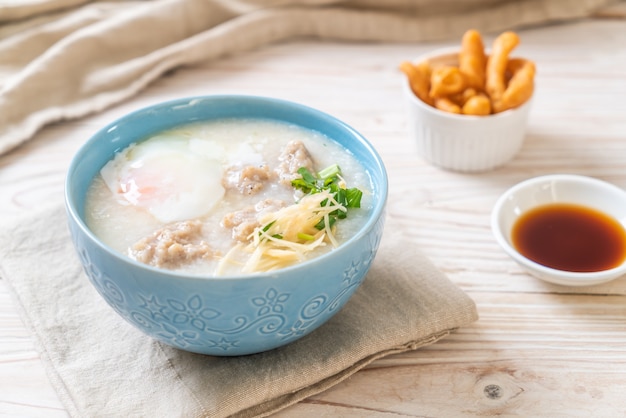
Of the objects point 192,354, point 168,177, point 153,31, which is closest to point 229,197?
point 168,177

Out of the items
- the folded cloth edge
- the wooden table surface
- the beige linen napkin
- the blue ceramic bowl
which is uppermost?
the blue ceramic bowl

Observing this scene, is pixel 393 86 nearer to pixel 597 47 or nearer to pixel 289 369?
pixel 597 47

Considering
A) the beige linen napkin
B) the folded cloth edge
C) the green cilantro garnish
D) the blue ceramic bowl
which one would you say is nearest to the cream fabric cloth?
the beige linen napkin

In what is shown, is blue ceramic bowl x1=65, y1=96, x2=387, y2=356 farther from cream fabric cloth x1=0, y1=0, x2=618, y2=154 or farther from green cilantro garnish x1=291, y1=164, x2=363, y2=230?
cream fabric cloth x1=0, y1=0, x2=618, y2=154

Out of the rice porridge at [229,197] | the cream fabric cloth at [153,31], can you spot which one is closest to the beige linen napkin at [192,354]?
the rice porridge at [229,197]

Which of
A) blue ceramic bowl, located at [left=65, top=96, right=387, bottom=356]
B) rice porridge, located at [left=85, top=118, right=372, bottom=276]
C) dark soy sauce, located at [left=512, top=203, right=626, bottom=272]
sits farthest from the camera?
dark soy sauce, located at [left=512, top=203, right=626, bottom=272]

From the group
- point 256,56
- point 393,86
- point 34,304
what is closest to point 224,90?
point 256,56

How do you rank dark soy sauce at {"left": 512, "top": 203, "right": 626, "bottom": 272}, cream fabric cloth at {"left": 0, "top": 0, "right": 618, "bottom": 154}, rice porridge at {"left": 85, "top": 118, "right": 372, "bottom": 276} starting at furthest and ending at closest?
cream fabric cloth at {"left": 0, "top": 0, "right": 618, "bottom": 154}
dark soy sauce at {"left": 512, "top": 203, "right": 626, "bottom": 272}
rice porridge at {"left": 85, "top": 118, "right": 372, "bottom": 276}

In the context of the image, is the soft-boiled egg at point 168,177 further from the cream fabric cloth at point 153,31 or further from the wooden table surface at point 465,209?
the cream fabric cloth at point 153,31
